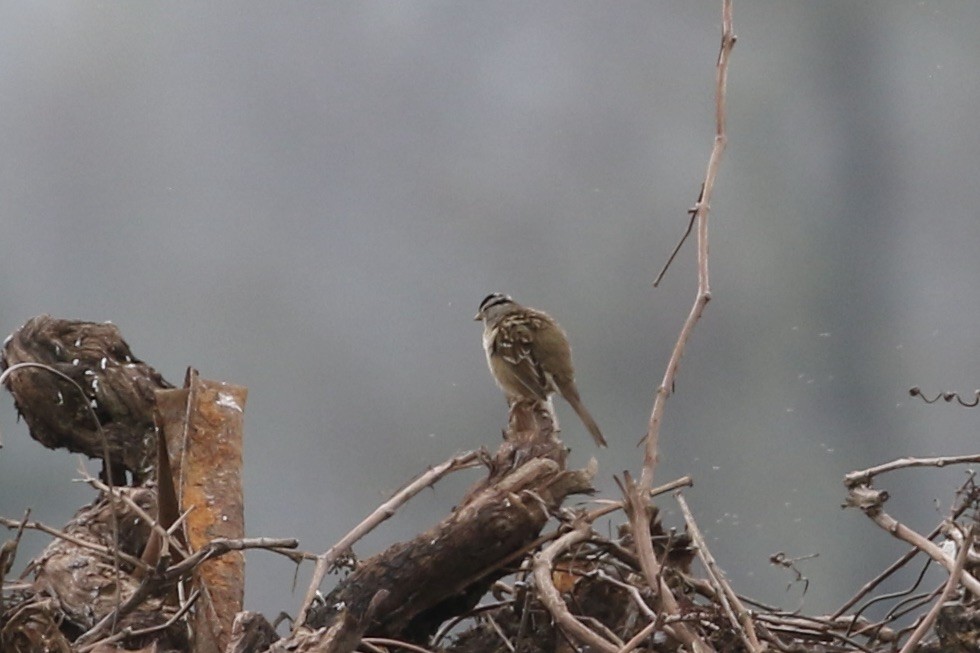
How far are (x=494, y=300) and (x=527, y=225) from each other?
0.20 meters

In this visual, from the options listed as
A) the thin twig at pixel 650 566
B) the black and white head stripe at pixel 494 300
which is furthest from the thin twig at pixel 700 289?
the black and white head stripe at pixel 494 300

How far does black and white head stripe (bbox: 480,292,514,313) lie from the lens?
7.02ft

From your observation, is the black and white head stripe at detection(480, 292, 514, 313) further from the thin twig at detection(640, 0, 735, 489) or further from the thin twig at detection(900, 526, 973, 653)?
the thin twig at detection(900, 526, 973, 653)

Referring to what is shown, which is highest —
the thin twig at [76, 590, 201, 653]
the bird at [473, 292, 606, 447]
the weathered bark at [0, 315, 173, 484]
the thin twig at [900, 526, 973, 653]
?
the bird at [473, 292, 606, 447]

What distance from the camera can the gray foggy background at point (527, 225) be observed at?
195cm

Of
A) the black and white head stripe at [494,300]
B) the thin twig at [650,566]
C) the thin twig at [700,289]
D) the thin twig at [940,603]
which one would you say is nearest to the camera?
the thin twig at [940,603]

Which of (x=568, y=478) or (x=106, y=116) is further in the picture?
(x=106, y=116)

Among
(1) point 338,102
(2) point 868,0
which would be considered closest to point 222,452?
(1) point 338,102

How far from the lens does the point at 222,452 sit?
1363mm

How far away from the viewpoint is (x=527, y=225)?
79.4 inches

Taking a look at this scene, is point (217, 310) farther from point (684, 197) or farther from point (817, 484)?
point (817, 484)

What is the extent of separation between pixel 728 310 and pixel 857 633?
2.39 ft

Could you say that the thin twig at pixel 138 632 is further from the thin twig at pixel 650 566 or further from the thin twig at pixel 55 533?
the thin twig at pixel 650 566

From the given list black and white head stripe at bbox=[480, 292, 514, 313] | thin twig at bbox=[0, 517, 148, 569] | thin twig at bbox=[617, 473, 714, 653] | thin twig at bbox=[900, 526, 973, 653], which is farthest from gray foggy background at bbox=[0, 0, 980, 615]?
thin twig at bbox=[900, 526, 973, 653]
